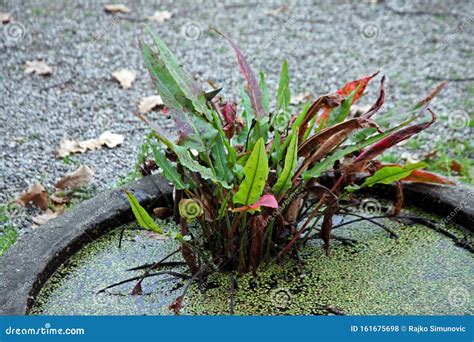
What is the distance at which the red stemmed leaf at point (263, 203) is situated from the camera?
1.57 metres

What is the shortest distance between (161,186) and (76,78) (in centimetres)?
169

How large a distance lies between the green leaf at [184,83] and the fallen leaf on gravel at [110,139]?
1.15 metres

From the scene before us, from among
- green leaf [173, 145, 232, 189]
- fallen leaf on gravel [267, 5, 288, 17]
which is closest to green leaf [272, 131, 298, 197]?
green leaf [173, 145, 232, 189]

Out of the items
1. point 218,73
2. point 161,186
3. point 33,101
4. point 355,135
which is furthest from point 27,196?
point 218,73

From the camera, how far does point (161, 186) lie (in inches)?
80.7

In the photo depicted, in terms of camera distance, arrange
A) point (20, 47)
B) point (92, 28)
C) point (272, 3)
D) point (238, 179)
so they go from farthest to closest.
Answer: point (272, 3), point (92, 28), point (20, 47), point (238, 179)

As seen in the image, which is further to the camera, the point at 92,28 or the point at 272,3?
the point at 272,3

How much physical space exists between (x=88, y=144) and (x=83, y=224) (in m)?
1.02

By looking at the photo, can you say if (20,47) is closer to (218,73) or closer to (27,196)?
(218,73)

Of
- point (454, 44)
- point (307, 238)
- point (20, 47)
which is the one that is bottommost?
point (307, 238)

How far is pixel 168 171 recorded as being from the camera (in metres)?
1.79

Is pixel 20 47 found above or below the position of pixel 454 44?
above

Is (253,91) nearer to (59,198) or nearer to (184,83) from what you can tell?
(184,83)

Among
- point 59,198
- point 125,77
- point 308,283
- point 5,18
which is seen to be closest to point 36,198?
point 59,198
